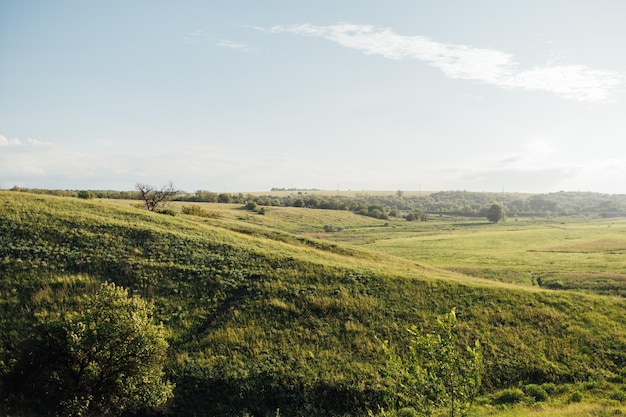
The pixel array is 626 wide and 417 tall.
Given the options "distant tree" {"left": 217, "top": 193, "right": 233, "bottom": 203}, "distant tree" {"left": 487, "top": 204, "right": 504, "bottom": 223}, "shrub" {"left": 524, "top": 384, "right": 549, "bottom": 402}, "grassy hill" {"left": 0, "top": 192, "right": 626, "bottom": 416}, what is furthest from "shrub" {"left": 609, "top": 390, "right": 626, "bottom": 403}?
"distant tree" {"left": 487, "top": 204, "right": 504, "bottom": 223}

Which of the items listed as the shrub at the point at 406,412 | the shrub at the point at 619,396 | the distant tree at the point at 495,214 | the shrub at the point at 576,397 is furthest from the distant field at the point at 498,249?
the shrub at the point at 406,412

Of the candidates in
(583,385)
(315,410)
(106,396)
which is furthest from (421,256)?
(106,396)

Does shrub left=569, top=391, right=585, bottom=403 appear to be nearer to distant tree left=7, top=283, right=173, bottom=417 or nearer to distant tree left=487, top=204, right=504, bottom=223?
distant tree left=7, top=283, right=173, bottom=417

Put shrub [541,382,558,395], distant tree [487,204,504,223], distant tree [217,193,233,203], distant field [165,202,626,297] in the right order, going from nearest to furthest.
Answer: shrub [541,382,558,395] < distant field [165,202,626,297] < distant tree [217,193,233,203] < distant tree [487,204,504,223]

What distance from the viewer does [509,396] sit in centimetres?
2534

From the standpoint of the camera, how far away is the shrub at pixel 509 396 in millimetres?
24981

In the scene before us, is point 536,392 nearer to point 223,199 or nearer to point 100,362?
point 100,362

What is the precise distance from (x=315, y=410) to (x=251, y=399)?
167 inches

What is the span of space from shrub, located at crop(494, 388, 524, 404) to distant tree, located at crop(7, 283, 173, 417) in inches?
831

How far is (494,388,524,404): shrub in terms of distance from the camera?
2498 centimetres

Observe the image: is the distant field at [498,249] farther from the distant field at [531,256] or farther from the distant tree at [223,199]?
the distant tree at [223,199]

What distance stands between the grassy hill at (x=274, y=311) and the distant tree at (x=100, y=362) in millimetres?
3003

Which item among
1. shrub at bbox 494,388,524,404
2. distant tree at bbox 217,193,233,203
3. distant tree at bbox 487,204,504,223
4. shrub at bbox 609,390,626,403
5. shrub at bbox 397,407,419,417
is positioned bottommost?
shrub at bbox 397,407,419,417

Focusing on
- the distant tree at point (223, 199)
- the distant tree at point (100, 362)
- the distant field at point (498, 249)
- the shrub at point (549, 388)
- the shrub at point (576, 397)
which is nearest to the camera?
the distant tree at point (100, 362)
